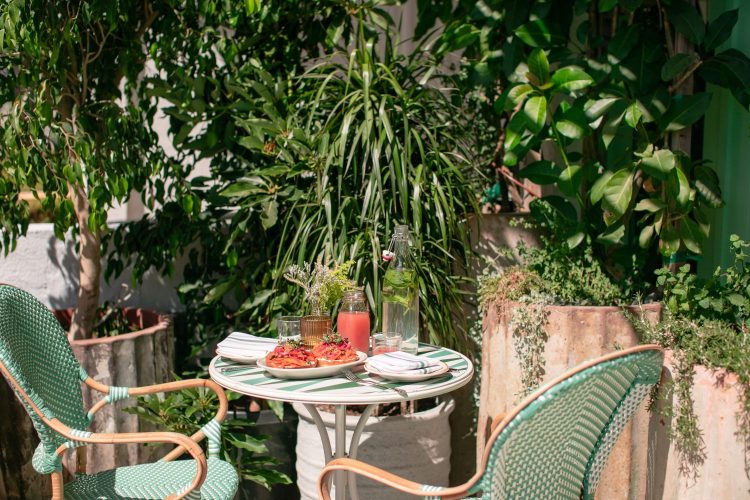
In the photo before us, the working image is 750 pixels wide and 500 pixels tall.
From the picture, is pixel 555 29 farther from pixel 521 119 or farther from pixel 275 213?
pixel 275 213

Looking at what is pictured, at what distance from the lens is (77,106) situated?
3502 millimetres

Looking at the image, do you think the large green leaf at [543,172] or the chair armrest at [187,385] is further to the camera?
the large green leaf at [543,172]

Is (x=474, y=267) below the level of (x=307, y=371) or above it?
above

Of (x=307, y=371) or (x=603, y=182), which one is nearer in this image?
(x=307, y=371)

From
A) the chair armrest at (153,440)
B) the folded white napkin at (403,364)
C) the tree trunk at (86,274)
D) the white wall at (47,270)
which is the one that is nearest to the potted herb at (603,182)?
the folded white napkin at (403,364)

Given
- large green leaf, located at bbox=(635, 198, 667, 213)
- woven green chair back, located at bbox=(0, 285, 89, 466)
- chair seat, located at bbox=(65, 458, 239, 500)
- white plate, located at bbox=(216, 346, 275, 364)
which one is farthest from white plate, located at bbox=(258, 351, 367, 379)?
large green leaf, located at bbox=(635, 198, 667, 213)

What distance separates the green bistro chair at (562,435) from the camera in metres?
1.78

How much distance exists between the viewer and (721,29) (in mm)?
3170

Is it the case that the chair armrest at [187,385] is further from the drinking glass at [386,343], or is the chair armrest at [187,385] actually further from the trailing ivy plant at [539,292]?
the trailing ivy plant at [539,292]

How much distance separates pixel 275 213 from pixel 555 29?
4.63 feet

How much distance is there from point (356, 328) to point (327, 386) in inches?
14.4

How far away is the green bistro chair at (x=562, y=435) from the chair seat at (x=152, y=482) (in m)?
0.58

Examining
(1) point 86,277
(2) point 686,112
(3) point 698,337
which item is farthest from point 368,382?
(1) point 86,277

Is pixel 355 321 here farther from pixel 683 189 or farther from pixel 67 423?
pixel 683 189
